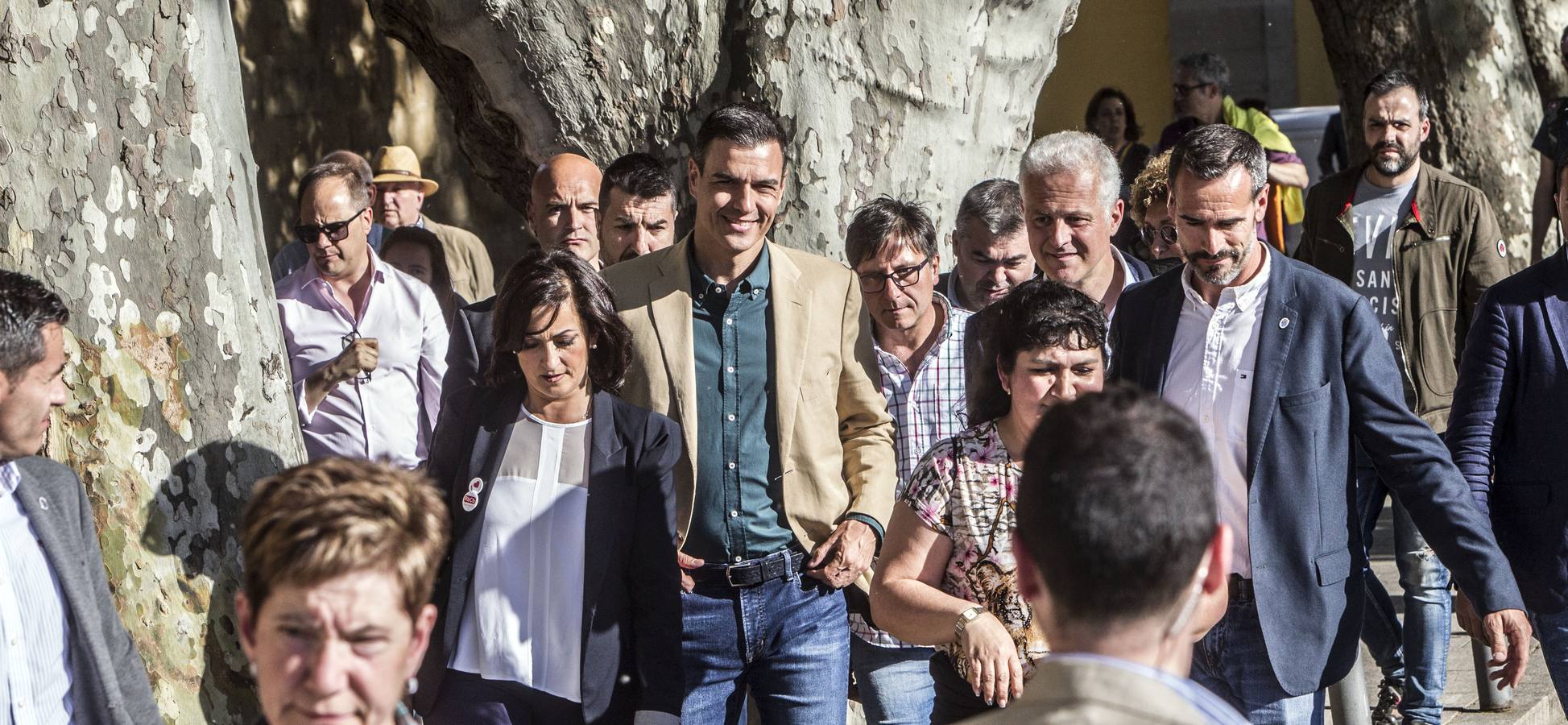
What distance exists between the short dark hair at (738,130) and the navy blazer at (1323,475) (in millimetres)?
1259

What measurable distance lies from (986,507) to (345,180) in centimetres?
267

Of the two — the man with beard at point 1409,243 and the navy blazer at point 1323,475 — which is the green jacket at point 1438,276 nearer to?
the man with beard at point 1409,243

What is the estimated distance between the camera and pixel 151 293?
364 centimetres

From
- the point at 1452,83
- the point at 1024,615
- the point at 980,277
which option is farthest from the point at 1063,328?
the point at 1452,83

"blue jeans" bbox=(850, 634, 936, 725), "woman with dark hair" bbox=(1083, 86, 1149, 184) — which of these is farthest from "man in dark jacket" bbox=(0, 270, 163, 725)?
"woman with dark hair" bbox=(1083, 86, 1149, 184)

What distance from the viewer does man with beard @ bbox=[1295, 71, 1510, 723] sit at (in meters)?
5.82

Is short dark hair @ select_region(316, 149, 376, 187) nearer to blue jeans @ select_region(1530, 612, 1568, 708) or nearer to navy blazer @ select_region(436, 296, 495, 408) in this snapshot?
navy blazer @ select_region(436, 296, 495, 408)

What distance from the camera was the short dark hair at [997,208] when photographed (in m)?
4.78

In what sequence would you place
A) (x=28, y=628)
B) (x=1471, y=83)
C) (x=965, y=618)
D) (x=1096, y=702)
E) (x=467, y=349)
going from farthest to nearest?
(x=1471, y=83) → (x=467, y=349) → (x=965, y=618) → (x=28, y=628) → (x=1096, y=702)

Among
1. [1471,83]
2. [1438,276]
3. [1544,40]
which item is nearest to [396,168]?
[1438,276]

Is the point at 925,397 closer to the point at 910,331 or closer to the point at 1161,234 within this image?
the point at 910,331

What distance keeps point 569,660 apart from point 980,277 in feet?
6.30

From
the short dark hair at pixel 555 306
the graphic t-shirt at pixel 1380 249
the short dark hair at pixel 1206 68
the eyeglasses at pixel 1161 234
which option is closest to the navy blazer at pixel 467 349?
the short dark hair at pixel 555 306

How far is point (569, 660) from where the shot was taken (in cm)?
344
